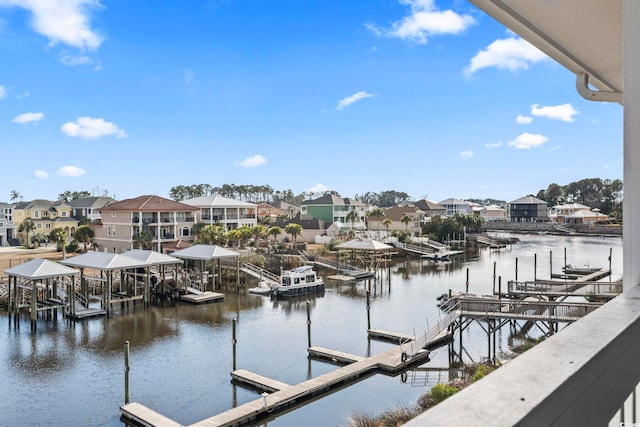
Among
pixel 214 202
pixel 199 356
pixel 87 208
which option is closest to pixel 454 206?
pixel 214 202

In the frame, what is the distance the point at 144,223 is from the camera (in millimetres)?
31188

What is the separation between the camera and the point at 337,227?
148 feet

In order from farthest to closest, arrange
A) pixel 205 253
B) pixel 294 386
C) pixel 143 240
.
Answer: pixel 143 240, pixel 205 253, pixel 294 386

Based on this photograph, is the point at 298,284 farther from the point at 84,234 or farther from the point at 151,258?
the point at 84,234

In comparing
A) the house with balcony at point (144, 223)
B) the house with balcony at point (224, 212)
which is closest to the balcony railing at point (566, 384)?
the house with balcony at point (144, 223)

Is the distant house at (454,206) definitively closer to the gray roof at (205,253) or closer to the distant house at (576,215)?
the distant house at (576,215)

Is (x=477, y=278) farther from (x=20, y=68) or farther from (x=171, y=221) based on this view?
(x=20, y=68)

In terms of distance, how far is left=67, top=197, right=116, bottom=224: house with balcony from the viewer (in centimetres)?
4578

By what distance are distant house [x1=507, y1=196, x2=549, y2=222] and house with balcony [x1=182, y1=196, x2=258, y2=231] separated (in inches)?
1851

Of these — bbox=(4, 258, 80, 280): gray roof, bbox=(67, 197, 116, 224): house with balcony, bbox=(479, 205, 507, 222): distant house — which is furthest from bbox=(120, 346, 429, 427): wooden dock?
bbox=(479, 205, 507, 222): distant house

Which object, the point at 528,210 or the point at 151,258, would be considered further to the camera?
the point at 528,210

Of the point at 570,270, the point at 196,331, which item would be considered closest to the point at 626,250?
the point at 196,331

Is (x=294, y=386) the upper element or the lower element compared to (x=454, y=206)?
lower

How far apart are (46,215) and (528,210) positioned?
61.5 m
